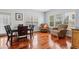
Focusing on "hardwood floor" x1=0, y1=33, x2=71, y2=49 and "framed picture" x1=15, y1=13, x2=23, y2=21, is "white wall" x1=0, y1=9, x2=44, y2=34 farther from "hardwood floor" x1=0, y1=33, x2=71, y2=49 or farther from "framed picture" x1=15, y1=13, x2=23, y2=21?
"hardwood floor" x1=0, y1=33, x2=71, y2=49

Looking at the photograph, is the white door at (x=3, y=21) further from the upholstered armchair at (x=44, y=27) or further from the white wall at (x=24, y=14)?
the upholstered armchair at (x=44, y=27)

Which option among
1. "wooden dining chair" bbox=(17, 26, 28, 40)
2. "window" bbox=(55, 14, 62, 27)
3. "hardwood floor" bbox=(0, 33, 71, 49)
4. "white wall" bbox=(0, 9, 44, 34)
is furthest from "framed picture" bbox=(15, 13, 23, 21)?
"window" bbox=(55, 14, 62, 27)

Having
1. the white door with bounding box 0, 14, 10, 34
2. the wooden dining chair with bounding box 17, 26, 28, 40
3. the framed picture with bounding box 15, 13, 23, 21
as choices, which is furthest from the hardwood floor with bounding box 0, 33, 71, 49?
the framed picture with bounding box 15, 13, 23, 21

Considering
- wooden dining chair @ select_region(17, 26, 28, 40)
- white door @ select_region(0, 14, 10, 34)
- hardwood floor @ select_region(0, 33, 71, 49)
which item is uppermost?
white door @ select_region(0, 14, 10, 34)

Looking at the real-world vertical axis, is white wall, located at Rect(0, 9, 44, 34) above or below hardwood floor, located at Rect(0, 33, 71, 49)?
above

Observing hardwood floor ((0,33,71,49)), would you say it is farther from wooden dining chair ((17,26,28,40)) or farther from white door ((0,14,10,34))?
white door ((0,14,10,34))

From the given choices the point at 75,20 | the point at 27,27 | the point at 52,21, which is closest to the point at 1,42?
the point at 27,27

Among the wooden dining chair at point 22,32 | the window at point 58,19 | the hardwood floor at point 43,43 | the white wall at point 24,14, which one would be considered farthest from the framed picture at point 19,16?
the window at point 58,19

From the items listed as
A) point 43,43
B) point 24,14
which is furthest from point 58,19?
point 24,14

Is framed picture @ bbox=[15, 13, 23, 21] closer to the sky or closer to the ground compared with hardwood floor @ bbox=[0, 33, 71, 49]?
closer to the sky
